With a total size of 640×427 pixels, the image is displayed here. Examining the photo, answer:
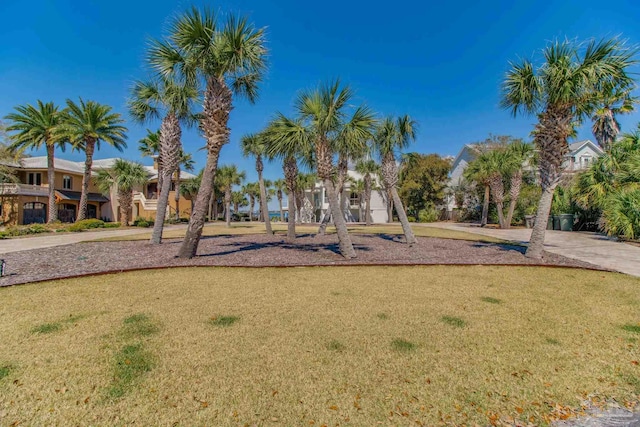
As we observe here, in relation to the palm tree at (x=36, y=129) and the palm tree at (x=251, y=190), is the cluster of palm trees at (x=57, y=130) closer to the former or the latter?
the palm tree at (x=36, y=129)

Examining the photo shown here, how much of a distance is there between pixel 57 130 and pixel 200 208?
82.2 feet

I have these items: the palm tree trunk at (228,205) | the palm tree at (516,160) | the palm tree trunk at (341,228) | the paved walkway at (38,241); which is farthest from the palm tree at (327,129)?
the palm tree trunk at (228,205)

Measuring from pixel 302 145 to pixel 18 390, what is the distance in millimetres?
8202

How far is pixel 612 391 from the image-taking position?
115 inches

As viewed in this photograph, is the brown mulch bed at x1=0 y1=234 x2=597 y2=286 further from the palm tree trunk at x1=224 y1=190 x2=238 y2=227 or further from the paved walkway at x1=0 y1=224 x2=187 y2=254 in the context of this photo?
the palm tree trunk at x1=224 y1=190 x2=238 y2=227

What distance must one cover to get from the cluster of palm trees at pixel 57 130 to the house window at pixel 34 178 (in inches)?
261

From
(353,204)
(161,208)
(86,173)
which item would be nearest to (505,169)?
(161,208)

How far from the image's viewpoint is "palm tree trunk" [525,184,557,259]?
9.43 m

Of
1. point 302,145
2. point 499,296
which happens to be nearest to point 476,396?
point 499,296

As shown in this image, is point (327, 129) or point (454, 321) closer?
point (454, 321)

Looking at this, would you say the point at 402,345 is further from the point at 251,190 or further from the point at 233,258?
the point at 251,190

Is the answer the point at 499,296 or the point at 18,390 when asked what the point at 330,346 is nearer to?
the point at 18,390

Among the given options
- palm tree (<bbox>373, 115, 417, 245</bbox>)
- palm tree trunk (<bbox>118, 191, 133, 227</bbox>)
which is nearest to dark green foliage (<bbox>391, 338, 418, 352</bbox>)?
palm tree (<bbox>373, 115, 417, 245</bbox>)

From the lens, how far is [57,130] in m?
25.4
